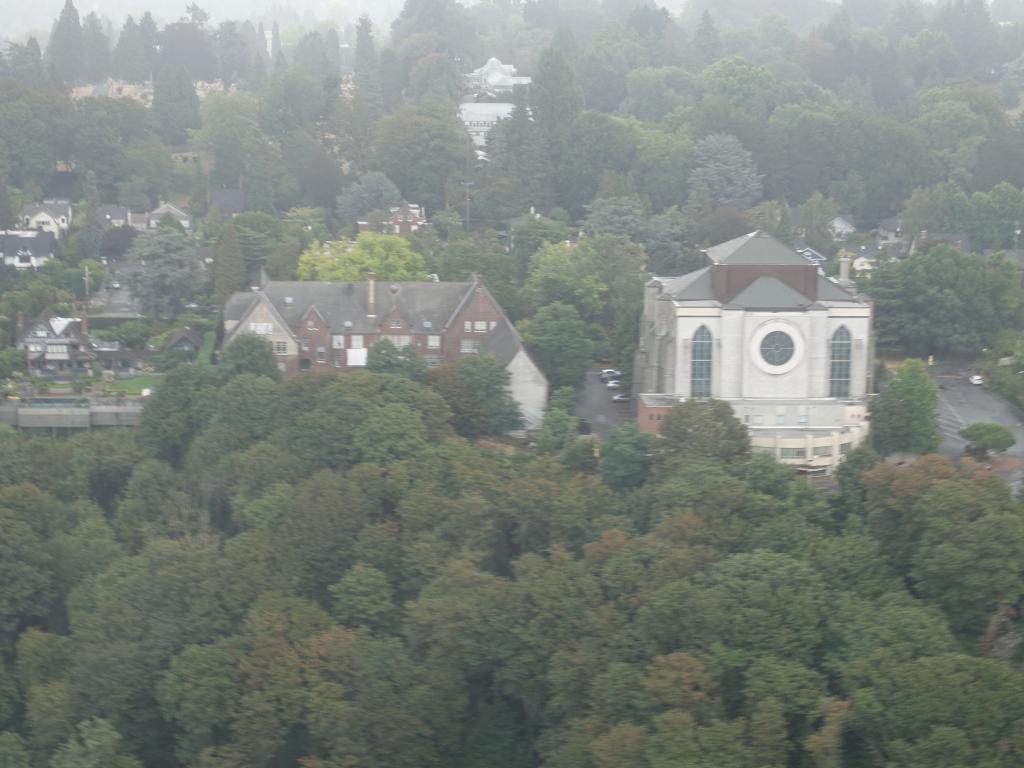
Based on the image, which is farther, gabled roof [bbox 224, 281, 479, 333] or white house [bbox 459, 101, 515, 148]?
white house [bbox 459, 101, 515, 148]

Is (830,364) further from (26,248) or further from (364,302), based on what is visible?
(26,248)

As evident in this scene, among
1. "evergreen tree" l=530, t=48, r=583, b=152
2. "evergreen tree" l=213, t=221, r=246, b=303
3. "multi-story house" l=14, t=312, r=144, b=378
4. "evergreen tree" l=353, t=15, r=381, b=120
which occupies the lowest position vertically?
"multi-story house" l=14, t=312, r=144, b=378

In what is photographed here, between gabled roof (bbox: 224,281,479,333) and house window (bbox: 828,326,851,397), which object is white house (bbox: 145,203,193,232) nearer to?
gabled roof (bbox: 224,281,479,333)

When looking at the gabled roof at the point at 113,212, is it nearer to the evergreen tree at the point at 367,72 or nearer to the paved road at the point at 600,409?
the evergreen tree at the point at 367,72

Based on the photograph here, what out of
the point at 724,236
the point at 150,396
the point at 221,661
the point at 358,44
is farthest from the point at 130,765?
the point at 358,44

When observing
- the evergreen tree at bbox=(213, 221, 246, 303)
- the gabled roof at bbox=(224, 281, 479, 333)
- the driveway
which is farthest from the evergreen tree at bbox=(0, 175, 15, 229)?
the driveway

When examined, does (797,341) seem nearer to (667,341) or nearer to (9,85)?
(667,341)
